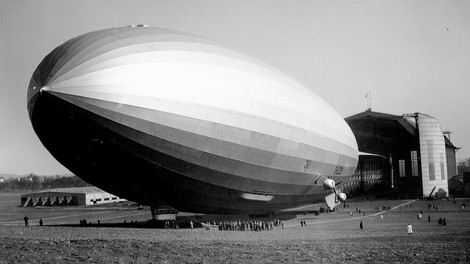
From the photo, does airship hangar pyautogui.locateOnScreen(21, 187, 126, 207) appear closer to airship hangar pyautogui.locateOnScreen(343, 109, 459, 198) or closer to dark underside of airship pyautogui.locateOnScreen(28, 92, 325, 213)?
airship hangar pyautogui.locateOnScreen(343, 109, 459, 198)

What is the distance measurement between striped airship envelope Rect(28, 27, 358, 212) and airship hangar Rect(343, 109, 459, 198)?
1606 inches

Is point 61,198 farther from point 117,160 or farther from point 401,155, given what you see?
point 117,160

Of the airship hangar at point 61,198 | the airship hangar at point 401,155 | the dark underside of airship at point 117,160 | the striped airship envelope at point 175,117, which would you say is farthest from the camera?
the airship hangar at point 61,198

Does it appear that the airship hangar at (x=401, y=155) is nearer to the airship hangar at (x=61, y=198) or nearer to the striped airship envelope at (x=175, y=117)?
the striped airship envelope at (x=175, y=117)

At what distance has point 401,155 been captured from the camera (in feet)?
216

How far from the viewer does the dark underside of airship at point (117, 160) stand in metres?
15.9

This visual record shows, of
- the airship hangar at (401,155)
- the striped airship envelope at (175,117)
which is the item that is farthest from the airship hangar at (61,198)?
the striped airship envelope at (175,117)

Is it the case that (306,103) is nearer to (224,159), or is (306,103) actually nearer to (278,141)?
(278,141)

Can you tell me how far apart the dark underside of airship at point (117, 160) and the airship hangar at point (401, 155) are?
43.3m

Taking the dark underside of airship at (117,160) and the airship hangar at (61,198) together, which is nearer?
the dark underside of airship at (117,160)

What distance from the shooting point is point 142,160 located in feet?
57.2

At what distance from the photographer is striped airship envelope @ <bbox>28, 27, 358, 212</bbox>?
15664 millimetres

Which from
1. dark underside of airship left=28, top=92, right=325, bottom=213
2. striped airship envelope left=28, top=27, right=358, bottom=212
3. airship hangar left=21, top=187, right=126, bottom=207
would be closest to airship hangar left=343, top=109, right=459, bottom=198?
striped airship envelope left=28, top=27, right=358, bottom=212

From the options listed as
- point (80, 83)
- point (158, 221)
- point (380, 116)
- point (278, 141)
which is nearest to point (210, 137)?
point (278, 141)
